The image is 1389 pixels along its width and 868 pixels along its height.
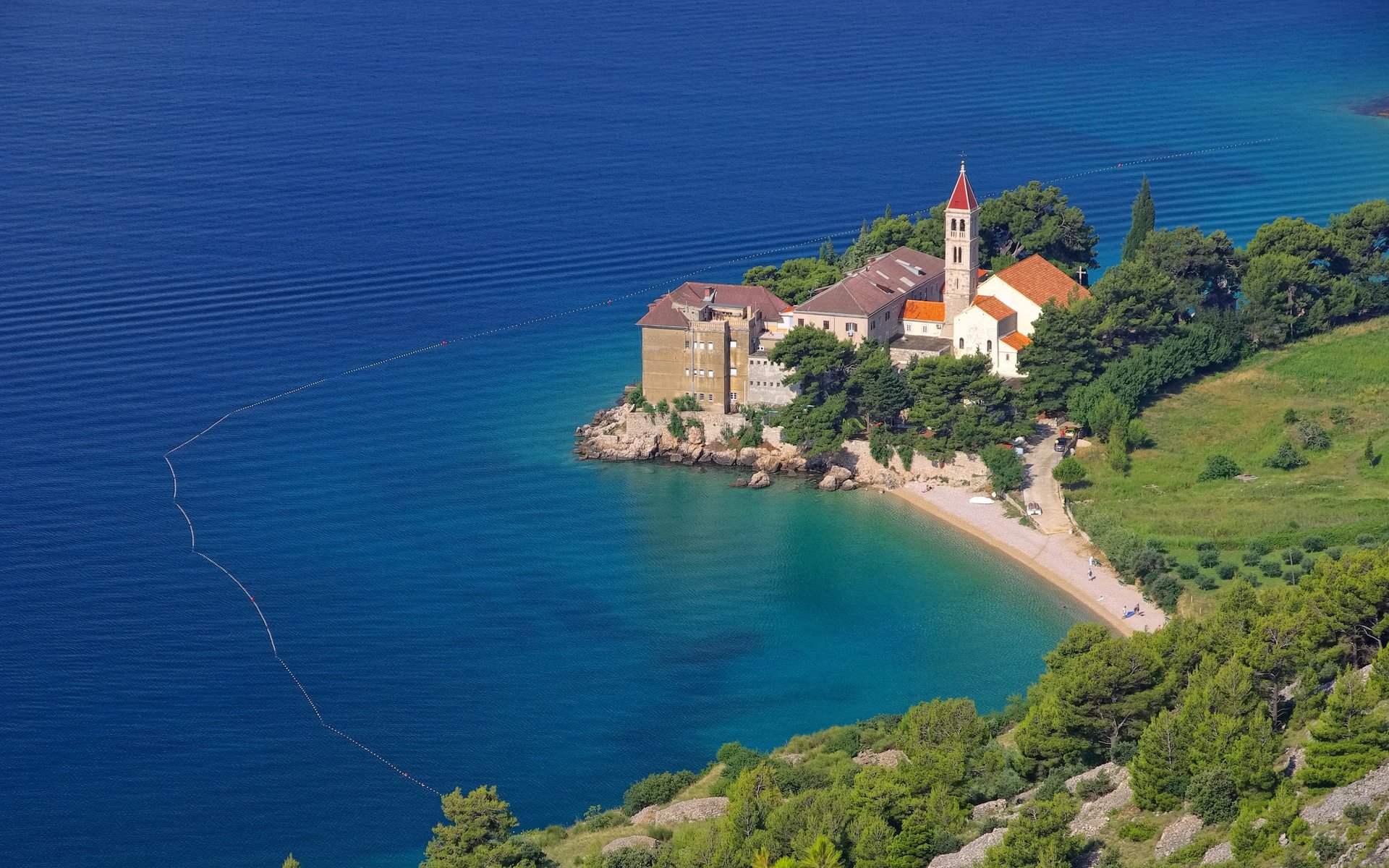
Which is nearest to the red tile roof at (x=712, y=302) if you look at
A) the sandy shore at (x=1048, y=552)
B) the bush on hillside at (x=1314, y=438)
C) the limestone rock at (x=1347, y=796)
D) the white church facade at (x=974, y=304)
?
the white church facade at (x=974, y=304)

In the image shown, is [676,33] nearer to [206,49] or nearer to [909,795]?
[206,49]

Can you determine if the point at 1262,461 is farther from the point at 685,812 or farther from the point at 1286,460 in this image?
the point at 685,812

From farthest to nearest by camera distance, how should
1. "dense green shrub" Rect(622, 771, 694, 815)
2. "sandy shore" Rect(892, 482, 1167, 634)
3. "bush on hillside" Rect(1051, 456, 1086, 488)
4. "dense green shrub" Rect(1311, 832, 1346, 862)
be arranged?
1. "bush on hillside" Rect(1051, 456, 1086, 488)
2. "sandy shore" Rect(892, 482, 1167, 634)
3. "dense green shrub" Rect(622, 771, 694, 815)
4. "dense green shrub" Rect(1311, 832, 1346, 862)

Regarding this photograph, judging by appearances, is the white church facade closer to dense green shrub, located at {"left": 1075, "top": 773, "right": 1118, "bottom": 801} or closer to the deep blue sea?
the deep blue sea

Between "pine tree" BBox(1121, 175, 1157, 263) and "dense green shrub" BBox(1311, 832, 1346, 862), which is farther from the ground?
"pine tree" BBox(1121, 175, 1157, 263)

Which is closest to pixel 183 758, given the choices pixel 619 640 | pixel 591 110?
pixel 619 640

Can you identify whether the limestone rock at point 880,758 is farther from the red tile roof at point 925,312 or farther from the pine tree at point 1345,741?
the red tile roof at point 925,312

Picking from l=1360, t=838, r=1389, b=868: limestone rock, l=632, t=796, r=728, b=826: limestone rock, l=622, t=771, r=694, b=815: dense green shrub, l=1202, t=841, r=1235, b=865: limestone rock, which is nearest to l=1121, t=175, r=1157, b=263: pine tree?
l=622, t=771, r=694, b=815: dense green shrub
